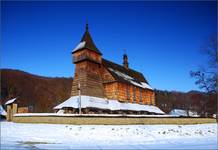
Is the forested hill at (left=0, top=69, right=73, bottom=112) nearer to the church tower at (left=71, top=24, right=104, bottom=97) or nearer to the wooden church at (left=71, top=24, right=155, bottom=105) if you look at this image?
the wooden church at (left=71, top=24, right=155, bottom=105)

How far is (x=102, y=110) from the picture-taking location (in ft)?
113

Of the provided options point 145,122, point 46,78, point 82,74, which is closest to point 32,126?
point 145,122

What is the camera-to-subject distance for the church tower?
3544cm

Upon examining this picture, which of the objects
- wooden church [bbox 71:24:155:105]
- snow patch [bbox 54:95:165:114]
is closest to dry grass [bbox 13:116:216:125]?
snow patch [bbox 54:95:165:114]

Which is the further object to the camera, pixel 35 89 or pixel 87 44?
pixel 35 89

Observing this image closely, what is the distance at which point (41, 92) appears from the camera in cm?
9350

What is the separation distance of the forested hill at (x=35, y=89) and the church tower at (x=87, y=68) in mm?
32914

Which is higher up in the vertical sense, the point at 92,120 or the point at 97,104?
the point at 97,104

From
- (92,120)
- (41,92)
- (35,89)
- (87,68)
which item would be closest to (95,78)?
(87,68)

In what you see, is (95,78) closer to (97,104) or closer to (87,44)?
(97,104)

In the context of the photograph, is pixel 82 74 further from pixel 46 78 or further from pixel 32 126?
pixel 46 78

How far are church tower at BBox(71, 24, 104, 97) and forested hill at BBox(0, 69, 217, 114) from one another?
32.9m

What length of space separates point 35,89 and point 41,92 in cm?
447

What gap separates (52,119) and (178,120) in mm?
14409
